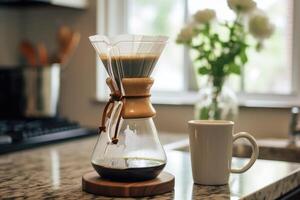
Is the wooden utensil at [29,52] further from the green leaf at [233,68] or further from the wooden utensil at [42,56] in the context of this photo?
the green leaf at [233,68]

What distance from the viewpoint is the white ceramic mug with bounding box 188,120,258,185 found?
3.94 feet

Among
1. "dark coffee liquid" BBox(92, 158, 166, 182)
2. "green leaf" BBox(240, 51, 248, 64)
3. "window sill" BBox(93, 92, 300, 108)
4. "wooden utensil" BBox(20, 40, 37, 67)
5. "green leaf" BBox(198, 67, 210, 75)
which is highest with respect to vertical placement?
"wooden utensil" BBox(20, 40, 37, 67)

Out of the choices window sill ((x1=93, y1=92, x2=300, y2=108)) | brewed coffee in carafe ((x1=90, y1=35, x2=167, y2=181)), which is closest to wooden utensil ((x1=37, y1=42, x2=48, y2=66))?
window sill ((x1=93, y1=92, x2=300, y2=108))

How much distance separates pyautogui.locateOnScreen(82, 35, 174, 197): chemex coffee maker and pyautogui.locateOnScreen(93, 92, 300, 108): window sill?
115 cm

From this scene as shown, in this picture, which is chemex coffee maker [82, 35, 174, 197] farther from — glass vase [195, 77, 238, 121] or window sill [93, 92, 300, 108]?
window sill [93, 92, 300, 108]

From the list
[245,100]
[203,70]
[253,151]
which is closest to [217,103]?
[203,70]

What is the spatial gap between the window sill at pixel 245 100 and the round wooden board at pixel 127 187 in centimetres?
116

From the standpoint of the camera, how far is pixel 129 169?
1.13 m

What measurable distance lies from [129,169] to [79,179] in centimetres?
20

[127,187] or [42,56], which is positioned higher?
[42,56]

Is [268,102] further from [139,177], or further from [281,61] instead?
[139,177]

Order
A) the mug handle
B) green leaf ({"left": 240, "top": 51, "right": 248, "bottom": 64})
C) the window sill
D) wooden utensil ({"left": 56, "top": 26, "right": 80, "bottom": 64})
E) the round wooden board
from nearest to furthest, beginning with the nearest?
1. the round wooden board
2. the mug handle
3. green leaf ({"left": 240, "top": 51, "right": 248, "bottom": 64})
4. the window sill
5. wooden utensil ({"left": 56, "top": 26, "right": 80, "bottom": 64})

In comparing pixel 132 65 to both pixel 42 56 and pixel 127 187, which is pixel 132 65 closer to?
pixel 127 187

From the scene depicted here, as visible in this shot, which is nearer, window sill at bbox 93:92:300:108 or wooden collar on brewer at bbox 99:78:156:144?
wooden collar on brewer at bbox 99:78:156:144
